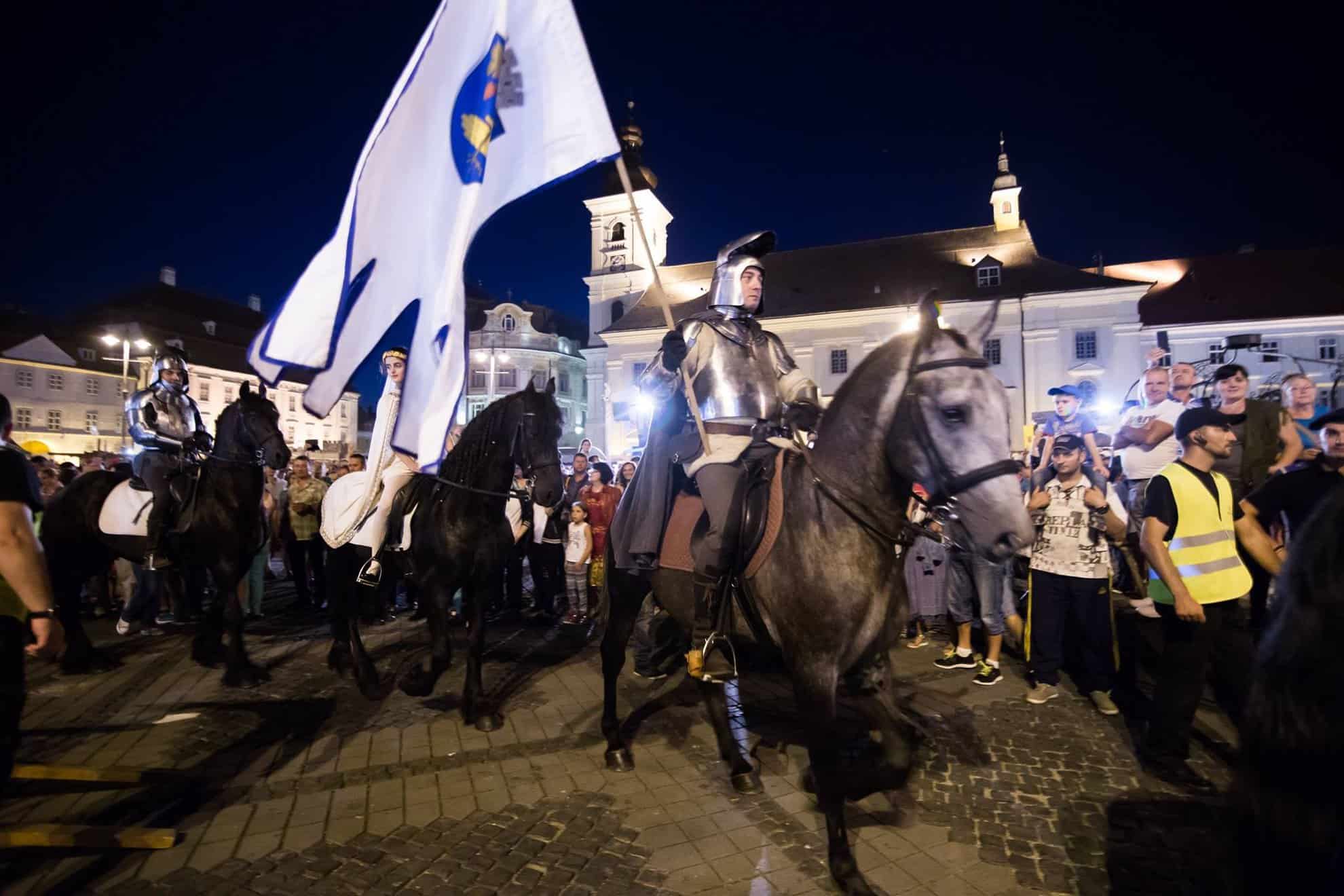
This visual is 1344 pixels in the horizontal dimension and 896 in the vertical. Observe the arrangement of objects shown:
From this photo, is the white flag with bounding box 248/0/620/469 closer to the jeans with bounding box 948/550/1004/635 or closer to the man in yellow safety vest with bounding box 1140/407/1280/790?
the man in yellow safety vest with bounding box 1140/407/1280/790

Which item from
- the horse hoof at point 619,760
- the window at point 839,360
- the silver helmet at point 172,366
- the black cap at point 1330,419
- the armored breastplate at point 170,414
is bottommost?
the horse hoof at point 619,760

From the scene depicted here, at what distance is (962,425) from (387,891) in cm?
343

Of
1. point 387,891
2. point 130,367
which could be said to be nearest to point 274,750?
point 387,891

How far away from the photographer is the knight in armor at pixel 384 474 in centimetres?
575

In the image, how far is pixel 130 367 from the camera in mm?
49688

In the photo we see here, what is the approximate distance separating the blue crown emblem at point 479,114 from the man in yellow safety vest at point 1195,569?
4.65m

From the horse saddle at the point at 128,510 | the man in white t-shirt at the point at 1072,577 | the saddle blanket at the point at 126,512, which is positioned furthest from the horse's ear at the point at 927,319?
the saddle blanket at the point at 126,512

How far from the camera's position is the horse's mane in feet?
18.5

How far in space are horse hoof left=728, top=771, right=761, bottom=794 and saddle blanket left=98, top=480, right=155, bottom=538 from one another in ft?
23.1

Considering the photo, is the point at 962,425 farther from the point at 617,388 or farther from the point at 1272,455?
the point at 617,388

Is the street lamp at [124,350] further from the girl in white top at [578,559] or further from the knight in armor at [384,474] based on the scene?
the girl in white top at [578,559]

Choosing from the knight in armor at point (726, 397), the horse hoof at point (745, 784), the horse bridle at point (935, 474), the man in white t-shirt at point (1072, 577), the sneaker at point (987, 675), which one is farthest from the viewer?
the sneaker at point (987, 675)

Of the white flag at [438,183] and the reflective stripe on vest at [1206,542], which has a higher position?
the white flag at [438,183]

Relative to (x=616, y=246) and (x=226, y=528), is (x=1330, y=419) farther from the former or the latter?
(x=616, y=246)
